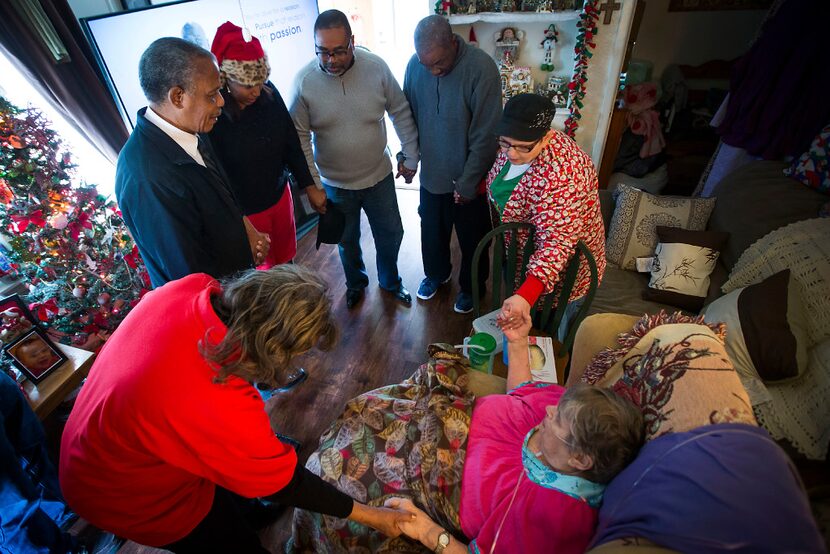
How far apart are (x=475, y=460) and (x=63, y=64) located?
259cm

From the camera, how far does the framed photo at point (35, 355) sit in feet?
5.02

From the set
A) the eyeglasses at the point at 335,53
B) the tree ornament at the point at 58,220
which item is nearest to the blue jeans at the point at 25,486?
the tree ornament at the point at 58,220

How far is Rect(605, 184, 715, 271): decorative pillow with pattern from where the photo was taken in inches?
86.1

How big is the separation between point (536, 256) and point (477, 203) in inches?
35.4

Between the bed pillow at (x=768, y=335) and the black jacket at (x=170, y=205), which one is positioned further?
the bed pillow at (x=768, y=335)

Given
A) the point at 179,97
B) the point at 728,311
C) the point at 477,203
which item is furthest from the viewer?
the point at 477,203

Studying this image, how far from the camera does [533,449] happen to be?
1.03 m

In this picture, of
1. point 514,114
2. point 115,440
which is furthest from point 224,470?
point 514,114

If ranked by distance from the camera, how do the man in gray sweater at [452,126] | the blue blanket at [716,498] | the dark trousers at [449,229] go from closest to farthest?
1. the blue blanket at [716,498]
2. the man in gray sweater at [452,126]
3. the dark trousers at [449,229]

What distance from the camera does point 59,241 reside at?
6.39ft

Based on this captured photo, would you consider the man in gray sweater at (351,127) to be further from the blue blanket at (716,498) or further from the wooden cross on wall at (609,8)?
the blue blanket at (716,498)

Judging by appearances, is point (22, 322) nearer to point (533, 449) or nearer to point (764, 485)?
point (533, 449)

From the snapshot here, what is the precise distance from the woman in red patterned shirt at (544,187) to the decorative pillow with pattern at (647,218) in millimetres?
933

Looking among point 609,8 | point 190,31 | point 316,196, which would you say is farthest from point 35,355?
point 609,8
